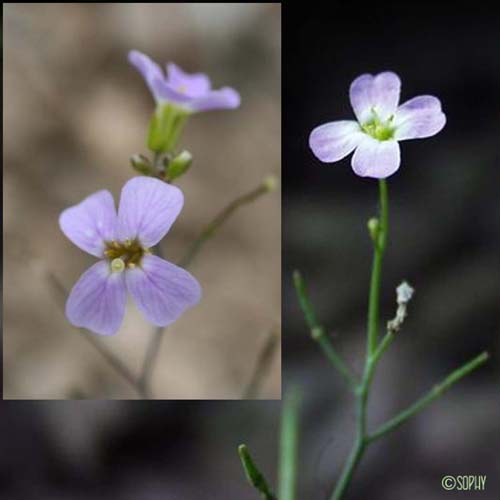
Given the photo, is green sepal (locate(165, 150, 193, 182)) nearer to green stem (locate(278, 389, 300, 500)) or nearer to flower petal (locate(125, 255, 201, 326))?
flower petal (locate(125, 255, 201, 326))

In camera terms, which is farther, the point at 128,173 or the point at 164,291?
the point at 128,173

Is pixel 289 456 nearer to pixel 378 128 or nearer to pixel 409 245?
pixel 378 128

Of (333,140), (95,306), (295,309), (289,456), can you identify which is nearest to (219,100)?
(333,140)

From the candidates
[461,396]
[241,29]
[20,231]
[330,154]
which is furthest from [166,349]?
[330,154]

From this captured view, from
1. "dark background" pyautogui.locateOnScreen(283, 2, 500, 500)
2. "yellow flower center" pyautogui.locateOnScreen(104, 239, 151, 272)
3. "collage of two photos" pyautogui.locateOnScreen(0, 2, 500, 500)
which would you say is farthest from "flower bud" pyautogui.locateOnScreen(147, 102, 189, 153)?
"dark background" pyautogui.locateOnScreen(283, 2, 500, 500)

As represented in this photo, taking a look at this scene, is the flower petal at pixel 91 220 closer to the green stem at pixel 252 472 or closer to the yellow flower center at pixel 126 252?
the yellow flower center at pixel 126 252

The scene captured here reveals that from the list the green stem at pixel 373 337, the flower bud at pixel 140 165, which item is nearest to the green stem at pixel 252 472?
the green stem at pixel 373 337
